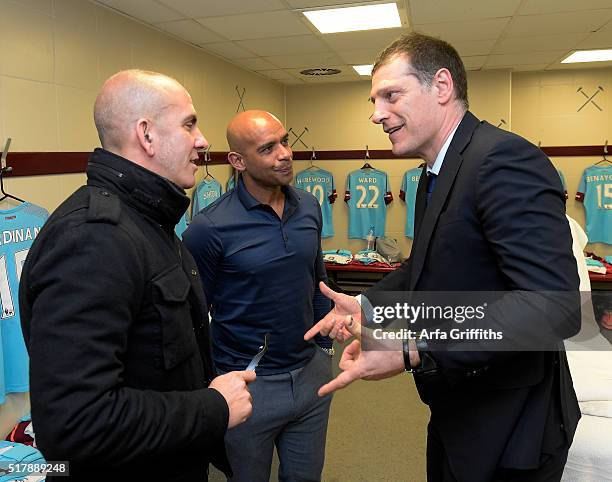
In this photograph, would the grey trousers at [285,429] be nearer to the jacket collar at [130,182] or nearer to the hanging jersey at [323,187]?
the jacket collar at [130,182]

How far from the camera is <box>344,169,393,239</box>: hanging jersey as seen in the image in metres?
5.86

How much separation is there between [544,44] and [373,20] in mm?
1800

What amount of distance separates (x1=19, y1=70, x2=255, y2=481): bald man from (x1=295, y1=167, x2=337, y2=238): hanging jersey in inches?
187

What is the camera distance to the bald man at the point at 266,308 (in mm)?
1827

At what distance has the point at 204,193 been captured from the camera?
13.5ft

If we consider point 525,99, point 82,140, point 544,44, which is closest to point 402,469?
point 82,140

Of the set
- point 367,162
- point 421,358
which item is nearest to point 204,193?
point 367,162

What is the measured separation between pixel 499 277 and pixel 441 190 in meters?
0.24

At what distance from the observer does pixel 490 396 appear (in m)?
1.17

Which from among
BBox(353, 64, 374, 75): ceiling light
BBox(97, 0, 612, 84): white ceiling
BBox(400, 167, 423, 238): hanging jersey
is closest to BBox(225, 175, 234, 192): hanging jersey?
BBox(97, 0, 612, 84): white ceiling

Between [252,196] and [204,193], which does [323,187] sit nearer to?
[204,193]

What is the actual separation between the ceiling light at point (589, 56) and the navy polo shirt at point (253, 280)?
13.4 feet

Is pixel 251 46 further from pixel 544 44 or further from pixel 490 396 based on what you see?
pixel 490 396

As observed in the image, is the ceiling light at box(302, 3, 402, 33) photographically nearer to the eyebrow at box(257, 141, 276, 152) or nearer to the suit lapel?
the eyebrow at box(257, 141, 276, 152)
